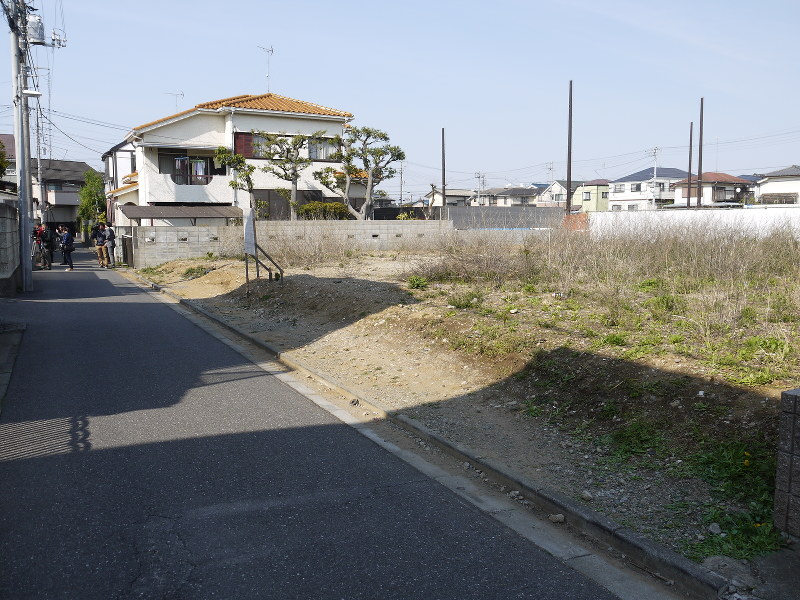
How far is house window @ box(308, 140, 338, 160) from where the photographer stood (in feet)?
112

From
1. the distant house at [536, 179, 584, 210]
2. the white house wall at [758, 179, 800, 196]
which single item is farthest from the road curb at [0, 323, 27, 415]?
the distant house at [536, 179, 584, 210]

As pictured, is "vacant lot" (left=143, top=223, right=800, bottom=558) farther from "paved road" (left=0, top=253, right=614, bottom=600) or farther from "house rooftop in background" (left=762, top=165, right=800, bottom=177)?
"house rooftop in background" (left=762, top=165, right=800, bottom=177)

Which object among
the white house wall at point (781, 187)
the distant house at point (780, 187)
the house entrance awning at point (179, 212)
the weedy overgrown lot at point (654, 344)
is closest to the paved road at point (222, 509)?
the weedy overgrown lot at point (654, 344)

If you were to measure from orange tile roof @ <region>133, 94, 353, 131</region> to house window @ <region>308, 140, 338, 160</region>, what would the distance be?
1542mm

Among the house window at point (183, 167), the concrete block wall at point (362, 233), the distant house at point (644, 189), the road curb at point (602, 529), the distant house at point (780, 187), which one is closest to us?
the road curb at point (602, 529)

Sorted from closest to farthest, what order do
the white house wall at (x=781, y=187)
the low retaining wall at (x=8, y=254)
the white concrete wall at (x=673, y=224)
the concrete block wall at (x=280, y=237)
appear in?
1. the low retaining wall at (x=8, y=254)
2. the white concrete wall at (x=673, y=224)
3. the concrete block wall at (x=280, y=237)
4. the white house wall at (x=781, y=187)

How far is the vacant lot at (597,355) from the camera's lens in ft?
14.8

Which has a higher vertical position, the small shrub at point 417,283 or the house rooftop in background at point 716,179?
the house rooftop in background at point 716,179

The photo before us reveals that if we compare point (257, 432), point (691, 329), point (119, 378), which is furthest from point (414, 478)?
point (119, 378)

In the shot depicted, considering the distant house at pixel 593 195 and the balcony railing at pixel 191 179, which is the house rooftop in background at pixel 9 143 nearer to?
the balcony railing at pixel 191 179

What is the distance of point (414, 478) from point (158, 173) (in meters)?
29.7

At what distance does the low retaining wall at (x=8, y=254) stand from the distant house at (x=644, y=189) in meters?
58.0

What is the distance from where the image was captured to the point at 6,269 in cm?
1552

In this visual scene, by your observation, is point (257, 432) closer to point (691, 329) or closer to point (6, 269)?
point (691, 329)
